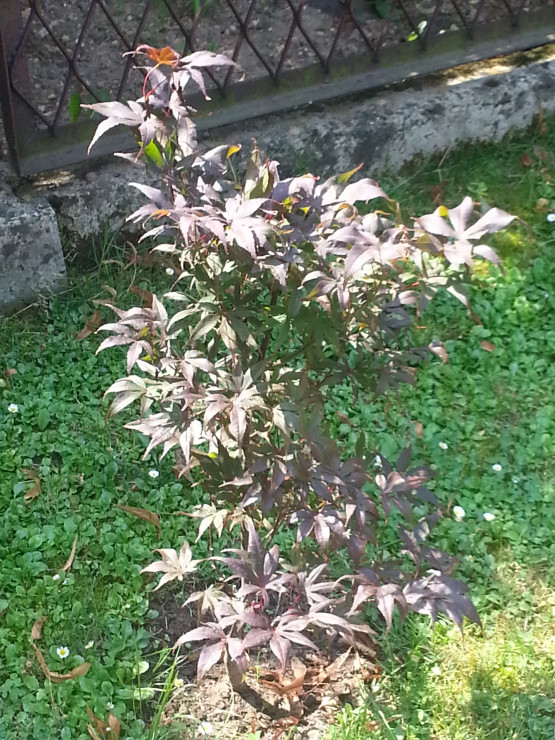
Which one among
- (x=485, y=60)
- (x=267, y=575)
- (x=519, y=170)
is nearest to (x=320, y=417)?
(x=267, y=575)

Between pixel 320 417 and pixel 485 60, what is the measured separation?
264cm

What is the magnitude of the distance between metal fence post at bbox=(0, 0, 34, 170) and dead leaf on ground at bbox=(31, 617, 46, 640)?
1.70 metres

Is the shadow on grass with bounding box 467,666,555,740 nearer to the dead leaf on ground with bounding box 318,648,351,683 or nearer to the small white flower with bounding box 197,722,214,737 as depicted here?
the dead leaf on ground with bounding box 318,648,351,683

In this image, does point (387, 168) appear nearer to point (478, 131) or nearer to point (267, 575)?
point (478, 131)

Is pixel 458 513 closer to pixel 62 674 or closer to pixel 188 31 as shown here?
pixel 62 674

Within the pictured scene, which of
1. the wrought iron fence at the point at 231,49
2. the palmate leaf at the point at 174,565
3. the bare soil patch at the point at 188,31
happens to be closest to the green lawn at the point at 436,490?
the palmate leaf at the point at 174,565

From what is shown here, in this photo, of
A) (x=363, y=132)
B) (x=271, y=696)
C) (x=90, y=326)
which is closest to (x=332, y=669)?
(x=271, y=696)

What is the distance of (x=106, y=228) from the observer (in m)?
3.34

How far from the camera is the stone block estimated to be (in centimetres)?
314

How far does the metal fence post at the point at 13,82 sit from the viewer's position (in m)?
3.19

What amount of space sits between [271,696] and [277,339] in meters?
1.05

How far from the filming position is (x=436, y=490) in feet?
9.75

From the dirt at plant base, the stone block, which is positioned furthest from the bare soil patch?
the dirt at plant base

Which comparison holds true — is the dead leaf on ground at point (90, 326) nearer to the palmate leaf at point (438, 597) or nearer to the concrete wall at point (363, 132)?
the concrete wall at point (363, 132)
